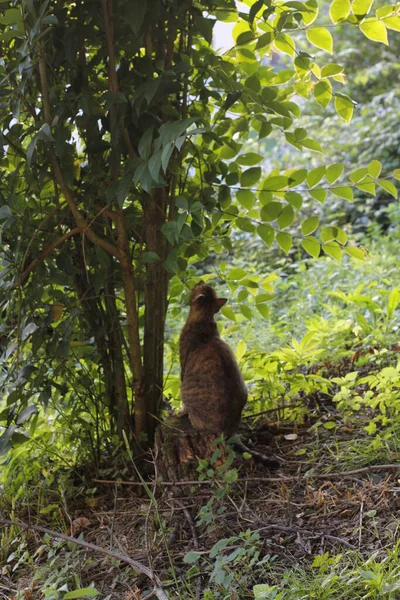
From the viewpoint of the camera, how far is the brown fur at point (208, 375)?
284 cm

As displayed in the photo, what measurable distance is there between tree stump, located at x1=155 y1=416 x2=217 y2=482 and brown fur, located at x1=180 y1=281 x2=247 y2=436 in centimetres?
5

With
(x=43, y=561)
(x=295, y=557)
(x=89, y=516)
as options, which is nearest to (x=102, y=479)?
(x=89, y=516)

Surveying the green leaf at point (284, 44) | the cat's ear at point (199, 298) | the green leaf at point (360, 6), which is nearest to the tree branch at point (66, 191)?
the cat's ear at point (199, 298)

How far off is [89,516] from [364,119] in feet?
26.2

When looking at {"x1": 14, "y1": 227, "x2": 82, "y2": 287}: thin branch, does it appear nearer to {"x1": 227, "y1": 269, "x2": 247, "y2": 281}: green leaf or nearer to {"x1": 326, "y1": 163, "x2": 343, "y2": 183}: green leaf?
{"x1": 227, "y1": 269, "x2": 247, "y2": 281}: green leaf

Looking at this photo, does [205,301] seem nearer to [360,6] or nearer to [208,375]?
[208,375]

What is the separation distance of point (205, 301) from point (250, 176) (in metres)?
0.56

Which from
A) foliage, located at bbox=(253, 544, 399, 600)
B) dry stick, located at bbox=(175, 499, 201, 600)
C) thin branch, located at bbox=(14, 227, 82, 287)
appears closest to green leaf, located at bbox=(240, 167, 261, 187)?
thin branch, located at bbox=(14, 227, 82, 287)

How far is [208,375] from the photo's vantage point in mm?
2865

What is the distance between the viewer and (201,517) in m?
2.57

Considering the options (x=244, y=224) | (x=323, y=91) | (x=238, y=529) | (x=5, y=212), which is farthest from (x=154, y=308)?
(x=323, y=91)

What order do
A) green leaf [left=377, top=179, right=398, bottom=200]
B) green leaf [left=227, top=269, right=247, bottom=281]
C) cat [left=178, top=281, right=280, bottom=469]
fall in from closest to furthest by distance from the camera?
green leaf [left=377, top=179, right=398, bottom=200] < cat [left=178, top=281, right=280, bottom=469] < green leaf [left=227, top=269, right=247, bottom=281]

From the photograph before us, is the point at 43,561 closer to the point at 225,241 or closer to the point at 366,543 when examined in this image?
the point at 366,543

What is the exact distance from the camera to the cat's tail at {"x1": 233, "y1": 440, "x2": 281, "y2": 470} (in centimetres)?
289
